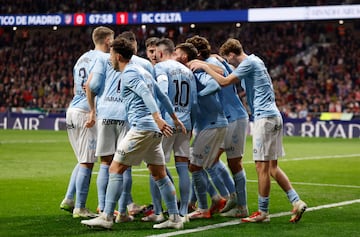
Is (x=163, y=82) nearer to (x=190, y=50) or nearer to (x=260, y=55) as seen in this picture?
Answer: (x=190, y=50)

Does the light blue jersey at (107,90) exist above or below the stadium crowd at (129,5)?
below

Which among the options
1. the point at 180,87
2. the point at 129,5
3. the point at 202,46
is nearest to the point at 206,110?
the point at 180,87

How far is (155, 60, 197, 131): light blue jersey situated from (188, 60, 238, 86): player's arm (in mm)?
112

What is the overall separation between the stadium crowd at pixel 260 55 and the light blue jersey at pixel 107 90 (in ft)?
86.3

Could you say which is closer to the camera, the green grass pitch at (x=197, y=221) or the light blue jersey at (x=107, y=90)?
the green grass pitch at (x=197, y=221)

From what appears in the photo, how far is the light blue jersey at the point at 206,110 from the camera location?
408 inches

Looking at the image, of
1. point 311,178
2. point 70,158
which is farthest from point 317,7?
point 311,178

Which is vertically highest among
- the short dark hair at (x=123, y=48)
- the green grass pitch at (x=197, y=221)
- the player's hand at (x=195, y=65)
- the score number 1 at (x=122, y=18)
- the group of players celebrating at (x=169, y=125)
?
the score number 1 at (x=122, y=18)

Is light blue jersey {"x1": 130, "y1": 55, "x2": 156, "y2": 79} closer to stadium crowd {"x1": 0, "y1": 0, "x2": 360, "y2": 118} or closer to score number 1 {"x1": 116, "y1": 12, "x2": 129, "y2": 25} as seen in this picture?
stadium crowd {"x1": 0, "y1": 0, "x2": 360, "y2": 118}

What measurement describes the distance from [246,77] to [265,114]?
53cm

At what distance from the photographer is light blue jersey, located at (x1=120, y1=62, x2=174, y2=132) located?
8.84m

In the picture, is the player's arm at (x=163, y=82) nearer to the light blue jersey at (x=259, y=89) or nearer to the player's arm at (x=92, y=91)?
the player's arm at (x=92, y=91)

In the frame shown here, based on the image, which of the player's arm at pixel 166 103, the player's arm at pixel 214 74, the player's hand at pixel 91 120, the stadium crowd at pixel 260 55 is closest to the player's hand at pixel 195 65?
the player's arm at pixel 214 74

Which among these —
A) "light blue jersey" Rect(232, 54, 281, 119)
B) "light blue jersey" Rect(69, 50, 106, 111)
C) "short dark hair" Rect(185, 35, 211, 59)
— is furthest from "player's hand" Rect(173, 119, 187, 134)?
"light blue jersey" Rect(69, 50, 106, 111)
